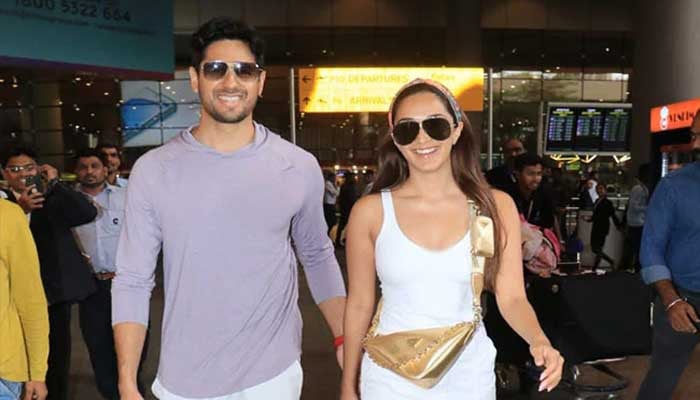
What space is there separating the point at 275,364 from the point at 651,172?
9.19 meters

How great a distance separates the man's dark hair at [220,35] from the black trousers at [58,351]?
2846 mm

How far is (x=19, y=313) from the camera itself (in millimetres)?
2688

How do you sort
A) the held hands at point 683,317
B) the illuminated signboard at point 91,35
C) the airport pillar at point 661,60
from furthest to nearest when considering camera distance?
the airport pillar at point 661,60, the illuminated signboard at point 91,35, the held hands at point 683,317

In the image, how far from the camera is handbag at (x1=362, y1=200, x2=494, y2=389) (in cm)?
217

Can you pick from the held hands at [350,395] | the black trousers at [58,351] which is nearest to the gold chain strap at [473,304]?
the held hands at [350,395]

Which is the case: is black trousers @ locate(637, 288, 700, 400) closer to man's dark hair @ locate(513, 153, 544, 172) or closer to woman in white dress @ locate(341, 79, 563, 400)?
man's dark hair @ locate(513, 153, 544, 172)

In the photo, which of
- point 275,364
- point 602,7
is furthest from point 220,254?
point 602,7

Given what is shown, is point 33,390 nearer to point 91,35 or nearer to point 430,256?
point 430,256

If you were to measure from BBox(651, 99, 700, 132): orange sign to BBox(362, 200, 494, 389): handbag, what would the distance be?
7.31m

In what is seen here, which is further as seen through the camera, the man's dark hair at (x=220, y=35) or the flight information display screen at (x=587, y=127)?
the flight information display screen at (x=587, y=127)

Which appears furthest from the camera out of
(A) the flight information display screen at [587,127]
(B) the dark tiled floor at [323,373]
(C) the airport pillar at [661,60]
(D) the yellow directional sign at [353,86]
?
(D) the yellow directional sign at [353,86]

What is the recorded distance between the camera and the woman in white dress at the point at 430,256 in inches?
87.4

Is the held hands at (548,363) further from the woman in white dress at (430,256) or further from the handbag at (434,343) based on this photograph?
the handbag at (434,343)

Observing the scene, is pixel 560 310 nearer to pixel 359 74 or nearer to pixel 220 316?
pixel 220 316
